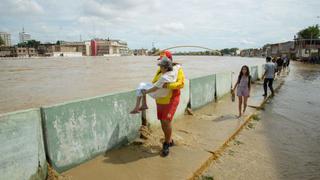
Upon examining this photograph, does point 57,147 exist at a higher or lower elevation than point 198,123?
higher

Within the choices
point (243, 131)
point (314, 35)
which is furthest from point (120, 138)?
point (314, 35)

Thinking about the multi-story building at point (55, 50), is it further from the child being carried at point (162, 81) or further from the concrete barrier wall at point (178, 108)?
the child being carried at point (162, 81)

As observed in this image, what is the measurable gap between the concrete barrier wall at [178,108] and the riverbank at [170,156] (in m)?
0.21

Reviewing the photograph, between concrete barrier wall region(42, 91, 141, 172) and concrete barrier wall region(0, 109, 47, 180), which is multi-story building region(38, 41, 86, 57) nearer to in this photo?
concrete barrier wall region(42, 91, 141, 172)

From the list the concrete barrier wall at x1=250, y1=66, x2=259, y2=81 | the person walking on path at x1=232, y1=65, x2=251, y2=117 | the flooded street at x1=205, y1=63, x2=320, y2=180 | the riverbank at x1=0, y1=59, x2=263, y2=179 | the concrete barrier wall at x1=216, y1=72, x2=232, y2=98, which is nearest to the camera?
the riverbank at x1=0, y1=59, x2=263, y2=179

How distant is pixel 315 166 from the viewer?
169 inches

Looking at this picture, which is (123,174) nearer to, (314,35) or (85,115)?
(85,115)

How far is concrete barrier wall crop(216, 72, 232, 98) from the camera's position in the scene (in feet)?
33.7

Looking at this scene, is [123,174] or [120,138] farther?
[120,138]

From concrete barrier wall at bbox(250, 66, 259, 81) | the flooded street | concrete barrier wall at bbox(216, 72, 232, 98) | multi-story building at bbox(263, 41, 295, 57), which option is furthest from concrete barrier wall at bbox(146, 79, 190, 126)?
multi-story building at bbox(263, 41, 295, 57)

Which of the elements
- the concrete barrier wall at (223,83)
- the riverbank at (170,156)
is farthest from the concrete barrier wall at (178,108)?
the concrete barrier wall at (223,83)

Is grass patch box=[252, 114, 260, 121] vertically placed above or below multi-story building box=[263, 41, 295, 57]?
below

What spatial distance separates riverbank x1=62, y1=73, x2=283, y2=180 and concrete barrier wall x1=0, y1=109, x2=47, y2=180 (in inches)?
18.6

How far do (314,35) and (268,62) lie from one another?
89.3 m
